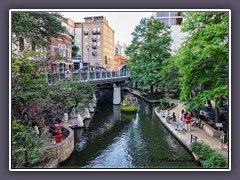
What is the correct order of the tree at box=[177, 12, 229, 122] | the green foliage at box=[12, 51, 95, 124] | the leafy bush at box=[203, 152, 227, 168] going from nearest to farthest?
the leafy bush at box=[203, 152, 227, 168], the green foliage at box=[12, 51, 95, 124], the tree at box=[177, 12, 229, 122]

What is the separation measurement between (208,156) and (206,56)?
4.45m

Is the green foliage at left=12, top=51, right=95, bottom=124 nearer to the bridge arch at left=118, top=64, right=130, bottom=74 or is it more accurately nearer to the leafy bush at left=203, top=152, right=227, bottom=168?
the leafy bush at left=203, top=152, right=227, bottom=168

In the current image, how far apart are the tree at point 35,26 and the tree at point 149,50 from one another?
696 inches

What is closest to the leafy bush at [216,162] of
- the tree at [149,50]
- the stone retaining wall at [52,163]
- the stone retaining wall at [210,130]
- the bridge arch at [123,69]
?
the stone retaining wall at [210,130]

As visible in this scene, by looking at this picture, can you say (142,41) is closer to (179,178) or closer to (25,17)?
(25,17)

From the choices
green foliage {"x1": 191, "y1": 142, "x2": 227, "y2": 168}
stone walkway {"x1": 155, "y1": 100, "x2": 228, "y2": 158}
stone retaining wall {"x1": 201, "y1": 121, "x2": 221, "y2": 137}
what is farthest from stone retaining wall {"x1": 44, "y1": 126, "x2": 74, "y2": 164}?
stone retaining wall {"x1": 201, "y1": 121, "x2": 221, "y2": 137}

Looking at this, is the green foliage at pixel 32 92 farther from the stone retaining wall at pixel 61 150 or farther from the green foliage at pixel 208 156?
the green foliage at pixel 208 156

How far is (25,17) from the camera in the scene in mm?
7504

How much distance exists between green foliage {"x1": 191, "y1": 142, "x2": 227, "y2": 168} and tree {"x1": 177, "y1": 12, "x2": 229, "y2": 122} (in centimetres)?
224

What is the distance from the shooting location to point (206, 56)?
9055 mm

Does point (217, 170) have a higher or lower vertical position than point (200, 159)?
higher

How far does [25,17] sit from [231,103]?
305 inches

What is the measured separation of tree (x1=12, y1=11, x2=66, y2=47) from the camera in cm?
726
